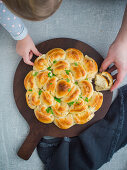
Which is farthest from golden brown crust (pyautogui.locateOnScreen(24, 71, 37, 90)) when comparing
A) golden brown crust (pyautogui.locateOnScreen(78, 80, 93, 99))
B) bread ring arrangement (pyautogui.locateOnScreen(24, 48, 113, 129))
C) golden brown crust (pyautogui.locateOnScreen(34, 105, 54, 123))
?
golden brown crust (pyautogui.locateOnScreen(78, 80, 93, 99))

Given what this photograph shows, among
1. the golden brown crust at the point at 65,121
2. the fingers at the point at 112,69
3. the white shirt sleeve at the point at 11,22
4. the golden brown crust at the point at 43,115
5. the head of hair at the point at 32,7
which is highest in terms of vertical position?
the head of hair at the point at 32,7

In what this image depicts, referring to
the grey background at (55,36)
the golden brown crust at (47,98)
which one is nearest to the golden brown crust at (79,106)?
the golden brown crust at (47,98)

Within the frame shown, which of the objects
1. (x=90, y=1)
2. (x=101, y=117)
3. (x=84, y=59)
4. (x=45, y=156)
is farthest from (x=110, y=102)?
(x=90, y=1)

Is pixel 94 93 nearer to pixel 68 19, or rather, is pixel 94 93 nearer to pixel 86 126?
pixel 86 126

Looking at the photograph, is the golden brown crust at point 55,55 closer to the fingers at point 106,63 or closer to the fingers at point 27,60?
the fingers at point 27,60

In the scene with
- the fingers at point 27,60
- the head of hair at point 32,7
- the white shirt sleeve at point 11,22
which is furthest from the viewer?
the fingers at point 27,60

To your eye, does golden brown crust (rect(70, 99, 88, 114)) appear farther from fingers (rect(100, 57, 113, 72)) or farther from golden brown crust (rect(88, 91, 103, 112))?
fingers (rect(100, 57, 113, 72))

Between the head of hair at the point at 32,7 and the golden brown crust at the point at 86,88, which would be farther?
the golden brown crust at the point at 86,88
